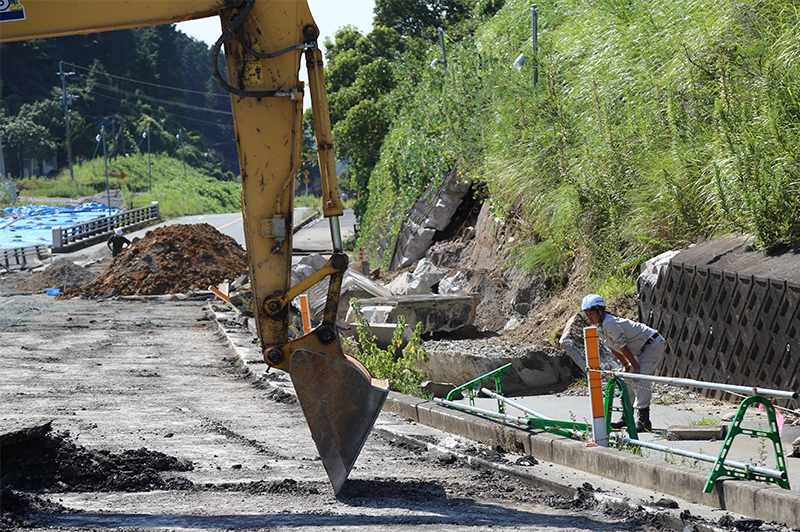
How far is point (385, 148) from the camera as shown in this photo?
27.0 m

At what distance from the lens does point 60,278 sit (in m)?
28.0

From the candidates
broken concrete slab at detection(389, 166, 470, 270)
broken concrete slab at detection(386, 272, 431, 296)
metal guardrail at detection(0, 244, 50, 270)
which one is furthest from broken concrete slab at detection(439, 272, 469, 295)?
metal guardrail at detection(0, 244, 50, 270)

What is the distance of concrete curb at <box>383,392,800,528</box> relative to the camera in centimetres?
450

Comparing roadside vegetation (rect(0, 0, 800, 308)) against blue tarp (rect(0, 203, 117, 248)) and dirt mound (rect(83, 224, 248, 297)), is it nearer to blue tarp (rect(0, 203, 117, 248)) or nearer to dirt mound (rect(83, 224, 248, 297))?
dirt mound (rect(83, 224, 248, 297))

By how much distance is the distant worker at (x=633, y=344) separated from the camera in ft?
23.1

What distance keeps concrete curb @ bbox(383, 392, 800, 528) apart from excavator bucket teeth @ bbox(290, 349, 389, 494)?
1.89m

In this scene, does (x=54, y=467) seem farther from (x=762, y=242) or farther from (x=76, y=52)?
(x=76, y=52)

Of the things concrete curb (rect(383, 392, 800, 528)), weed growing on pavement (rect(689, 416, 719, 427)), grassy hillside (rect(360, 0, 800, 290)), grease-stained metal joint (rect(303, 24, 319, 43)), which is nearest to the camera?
concrete curb (rect(383, 392, 800, 528))

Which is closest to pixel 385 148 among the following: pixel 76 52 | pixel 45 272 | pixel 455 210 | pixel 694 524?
pixel 455 210

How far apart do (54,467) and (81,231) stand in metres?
44.0

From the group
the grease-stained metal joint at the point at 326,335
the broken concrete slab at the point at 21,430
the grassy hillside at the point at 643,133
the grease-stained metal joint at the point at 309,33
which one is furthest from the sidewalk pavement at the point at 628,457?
the grease-stained metal joint at the point at 309,33

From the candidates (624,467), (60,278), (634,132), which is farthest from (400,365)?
(60,278)

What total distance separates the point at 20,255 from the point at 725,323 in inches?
1478

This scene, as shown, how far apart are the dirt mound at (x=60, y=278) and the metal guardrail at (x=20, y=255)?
770 centimetres
